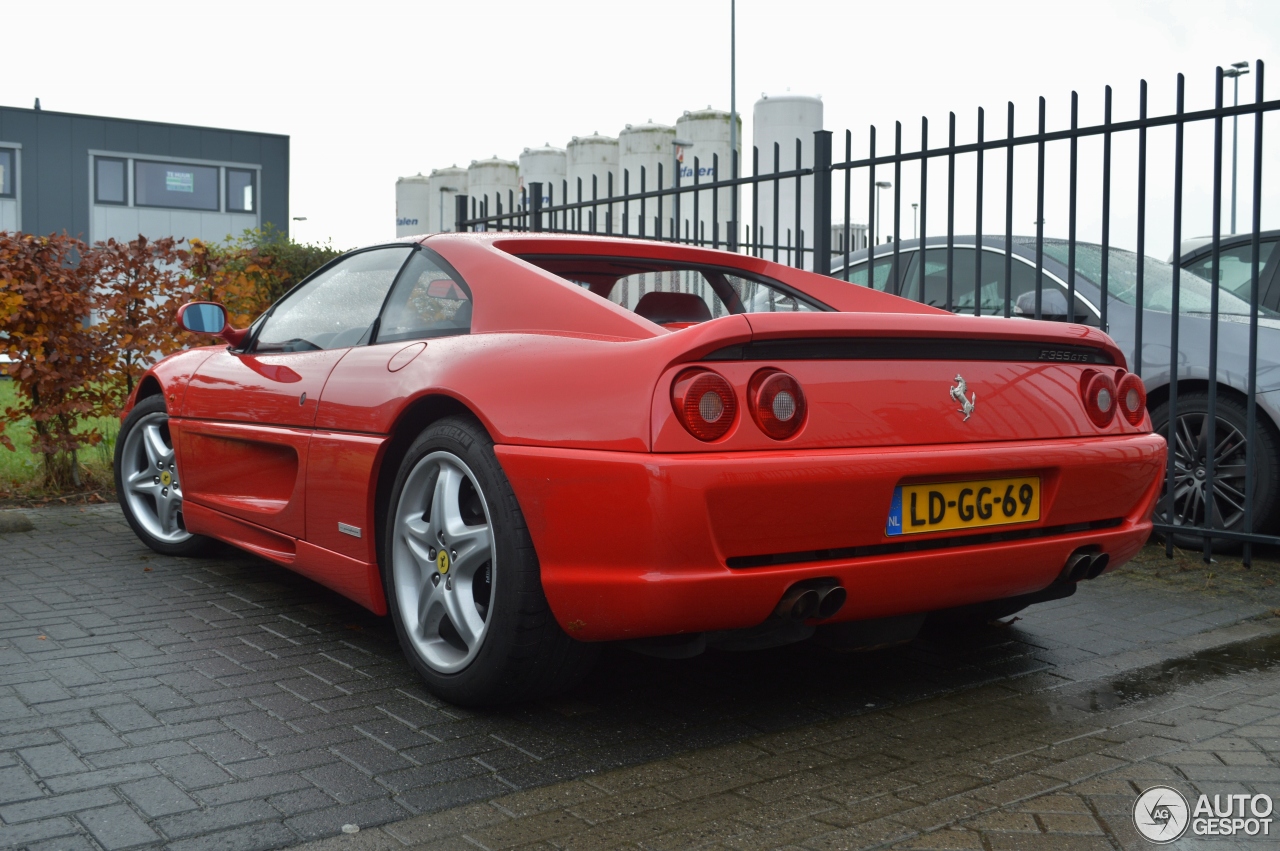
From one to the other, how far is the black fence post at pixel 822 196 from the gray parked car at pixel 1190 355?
0.72 meters

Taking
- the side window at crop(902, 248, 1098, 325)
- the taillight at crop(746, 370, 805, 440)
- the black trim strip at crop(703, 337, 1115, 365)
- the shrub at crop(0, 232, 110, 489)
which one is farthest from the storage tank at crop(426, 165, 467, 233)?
the taillight at crop(746, 370, 805, 440)

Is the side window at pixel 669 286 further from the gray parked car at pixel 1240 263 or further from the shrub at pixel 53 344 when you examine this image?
the shrub at pixel 53 344

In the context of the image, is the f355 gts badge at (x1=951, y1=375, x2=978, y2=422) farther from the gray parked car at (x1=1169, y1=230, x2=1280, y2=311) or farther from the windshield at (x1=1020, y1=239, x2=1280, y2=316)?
the gray parked car at (x1=1169, y1=230, x2=1280, y2=311)

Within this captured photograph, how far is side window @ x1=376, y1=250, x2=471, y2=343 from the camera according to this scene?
3.46 metres

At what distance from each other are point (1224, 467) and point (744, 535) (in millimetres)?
3847

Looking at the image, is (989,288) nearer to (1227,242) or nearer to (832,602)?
(1227,242)

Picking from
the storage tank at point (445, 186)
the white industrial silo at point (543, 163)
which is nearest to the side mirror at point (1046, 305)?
the white industrial silo at point (543, 163)

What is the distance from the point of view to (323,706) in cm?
318

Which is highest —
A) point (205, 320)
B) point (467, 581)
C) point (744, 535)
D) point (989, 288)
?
point (989, 288)

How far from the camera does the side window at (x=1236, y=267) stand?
6.94 metres

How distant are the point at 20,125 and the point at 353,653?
126 ft

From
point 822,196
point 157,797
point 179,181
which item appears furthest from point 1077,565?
point 179,181

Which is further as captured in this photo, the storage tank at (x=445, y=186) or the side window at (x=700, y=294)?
the storage tank at (x=445, y=186)

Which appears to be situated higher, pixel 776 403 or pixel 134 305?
pixel 134 305
